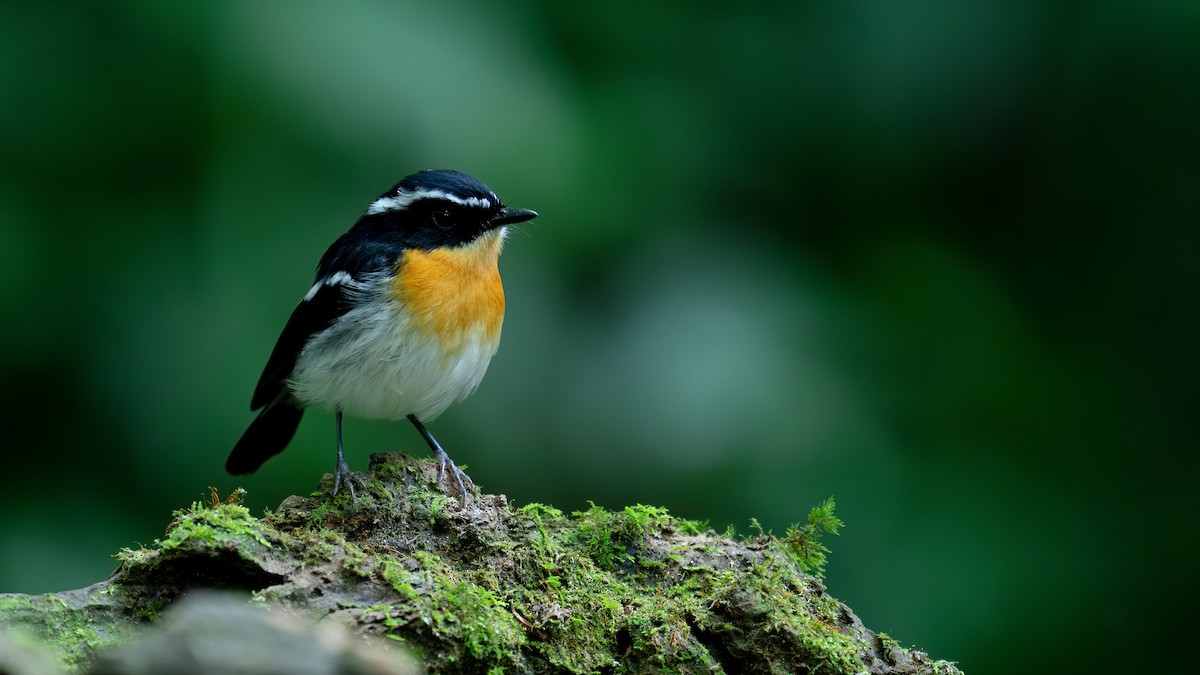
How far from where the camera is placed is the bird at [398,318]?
4547 millimetres

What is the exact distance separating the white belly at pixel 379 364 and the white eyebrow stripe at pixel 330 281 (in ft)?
0.59

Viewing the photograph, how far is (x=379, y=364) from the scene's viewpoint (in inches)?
178

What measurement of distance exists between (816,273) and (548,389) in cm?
162

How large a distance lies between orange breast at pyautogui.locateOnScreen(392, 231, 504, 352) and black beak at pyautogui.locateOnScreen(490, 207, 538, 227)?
0.08 meters

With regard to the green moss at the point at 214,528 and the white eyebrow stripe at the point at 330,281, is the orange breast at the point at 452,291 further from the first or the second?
the green moss at the point at 214,528

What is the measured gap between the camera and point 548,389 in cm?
573

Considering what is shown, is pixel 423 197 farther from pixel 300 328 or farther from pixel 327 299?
pixel 300 328

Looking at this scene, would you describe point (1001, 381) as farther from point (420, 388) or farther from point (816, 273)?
point (420, 388)

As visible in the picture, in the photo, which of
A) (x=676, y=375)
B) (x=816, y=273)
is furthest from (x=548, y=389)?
(x=816, y=273)

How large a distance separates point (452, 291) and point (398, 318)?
0.27 meters

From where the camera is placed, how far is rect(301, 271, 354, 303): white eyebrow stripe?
184 inches

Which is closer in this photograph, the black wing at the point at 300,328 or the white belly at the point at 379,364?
the white belly at the point at 379,364

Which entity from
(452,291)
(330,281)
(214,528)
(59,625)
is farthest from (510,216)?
(59,625)

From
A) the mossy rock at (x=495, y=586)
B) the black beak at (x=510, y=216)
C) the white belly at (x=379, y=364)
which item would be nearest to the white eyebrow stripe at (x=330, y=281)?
the white belly at (x=379, y=364)
